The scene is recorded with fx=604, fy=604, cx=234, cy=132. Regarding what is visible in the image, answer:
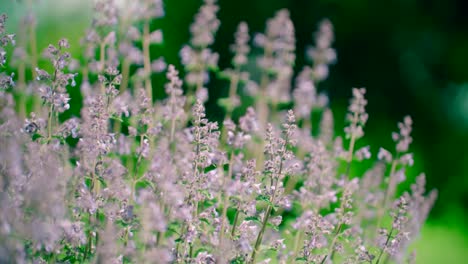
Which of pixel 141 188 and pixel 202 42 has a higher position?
pixel 202 42

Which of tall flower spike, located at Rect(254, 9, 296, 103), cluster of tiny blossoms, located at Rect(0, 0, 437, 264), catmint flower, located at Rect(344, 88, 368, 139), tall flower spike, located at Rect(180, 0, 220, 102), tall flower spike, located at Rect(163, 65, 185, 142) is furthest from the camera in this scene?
tall flower spike, located at Rect(254, 9, 296, 103)

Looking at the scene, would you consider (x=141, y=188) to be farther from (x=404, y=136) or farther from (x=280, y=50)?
(x=280, y=50)

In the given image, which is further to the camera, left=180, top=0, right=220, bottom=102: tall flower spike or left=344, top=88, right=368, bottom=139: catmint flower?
left=180, top=0, right=220, bottom=102: tall flower spike

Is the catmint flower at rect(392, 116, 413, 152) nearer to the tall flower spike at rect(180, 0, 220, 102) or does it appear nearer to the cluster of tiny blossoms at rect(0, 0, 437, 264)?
the cluster of tiny blossoms at rect(0, 0, 437, 264)

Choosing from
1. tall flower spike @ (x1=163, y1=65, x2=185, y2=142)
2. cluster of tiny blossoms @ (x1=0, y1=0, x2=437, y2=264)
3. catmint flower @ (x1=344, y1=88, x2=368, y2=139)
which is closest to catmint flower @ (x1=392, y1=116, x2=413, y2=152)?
cluster of tiny blossoms @ (x1=0, y1=0, x2=437, y2=264)

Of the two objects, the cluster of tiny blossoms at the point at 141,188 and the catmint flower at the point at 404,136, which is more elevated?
the catmint flower at the point at 404,136

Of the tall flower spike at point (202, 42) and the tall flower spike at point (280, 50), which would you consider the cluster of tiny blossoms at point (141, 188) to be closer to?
the tall flower spike at point (202, 42)

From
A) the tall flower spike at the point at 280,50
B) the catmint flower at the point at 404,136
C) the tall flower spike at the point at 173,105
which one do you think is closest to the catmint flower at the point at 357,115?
the catmint flower at the point at 404,136

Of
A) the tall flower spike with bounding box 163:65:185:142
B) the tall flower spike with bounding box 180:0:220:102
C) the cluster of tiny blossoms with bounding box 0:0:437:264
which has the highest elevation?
the tall flower spike with bounding box 180:0:220:102

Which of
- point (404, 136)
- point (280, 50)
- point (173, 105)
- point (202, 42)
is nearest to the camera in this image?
point (173, 105)

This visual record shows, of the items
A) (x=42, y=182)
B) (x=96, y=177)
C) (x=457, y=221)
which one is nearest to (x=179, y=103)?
Result: (x=96, y=177)

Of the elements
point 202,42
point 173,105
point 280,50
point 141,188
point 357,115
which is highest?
point 280,50

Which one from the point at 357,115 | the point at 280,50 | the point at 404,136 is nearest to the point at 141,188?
the point at 357,115
